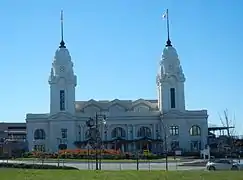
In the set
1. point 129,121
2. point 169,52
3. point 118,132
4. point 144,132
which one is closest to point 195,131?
point 144,132

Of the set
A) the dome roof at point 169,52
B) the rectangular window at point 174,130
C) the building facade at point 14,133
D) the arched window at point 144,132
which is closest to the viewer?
the building facade at point 14,133

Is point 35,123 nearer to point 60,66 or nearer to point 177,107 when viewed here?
point 60,66

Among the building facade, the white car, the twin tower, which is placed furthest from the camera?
the twin tower

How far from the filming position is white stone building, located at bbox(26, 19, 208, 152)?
12156cm

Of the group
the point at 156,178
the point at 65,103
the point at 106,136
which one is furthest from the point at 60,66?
the point at 156,178

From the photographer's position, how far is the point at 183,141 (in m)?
122

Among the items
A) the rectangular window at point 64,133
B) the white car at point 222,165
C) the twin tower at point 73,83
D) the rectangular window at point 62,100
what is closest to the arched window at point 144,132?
the twin tower at point 73,83

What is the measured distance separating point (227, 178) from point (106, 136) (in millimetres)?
94743

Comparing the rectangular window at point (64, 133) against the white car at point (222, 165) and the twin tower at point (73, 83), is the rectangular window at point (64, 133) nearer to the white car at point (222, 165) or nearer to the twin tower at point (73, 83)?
the twin tower at point (73, 83)

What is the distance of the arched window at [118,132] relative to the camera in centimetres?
12512

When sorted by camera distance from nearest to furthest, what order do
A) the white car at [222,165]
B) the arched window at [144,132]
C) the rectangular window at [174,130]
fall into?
the white car at [222,165] → the rectangular window at [174,130] → the arched window at [144,132]

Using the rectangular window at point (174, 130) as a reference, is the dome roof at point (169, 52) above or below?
above

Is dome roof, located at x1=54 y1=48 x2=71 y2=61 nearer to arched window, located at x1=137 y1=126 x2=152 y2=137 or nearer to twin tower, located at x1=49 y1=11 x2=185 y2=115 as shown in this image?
twin tower, located at x1=49 y1=11 x2=185 y2=115

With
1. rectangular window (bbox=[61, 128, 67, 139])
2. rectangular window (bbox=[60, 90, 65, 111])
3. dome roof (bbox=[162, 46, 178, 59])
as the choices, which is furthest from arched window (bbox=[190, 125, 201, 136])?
rectangular window (bbox=[60, 90, 65, 111])
